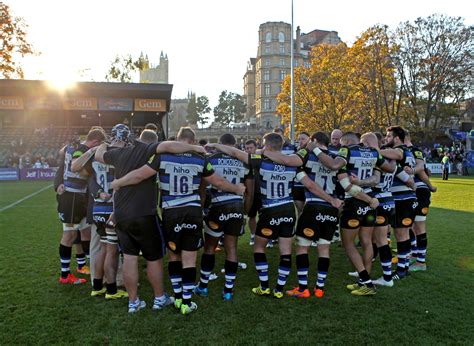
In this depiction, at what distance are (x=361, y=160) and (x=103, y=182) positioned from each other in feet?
11.1

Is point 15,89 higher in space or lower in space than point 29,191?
higher

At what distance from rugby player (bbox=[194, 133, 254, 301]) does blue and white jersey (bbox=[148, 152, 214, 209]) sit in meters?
0.47

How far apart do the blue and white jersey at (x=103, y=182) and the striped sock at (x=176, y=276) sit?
3.44 ft

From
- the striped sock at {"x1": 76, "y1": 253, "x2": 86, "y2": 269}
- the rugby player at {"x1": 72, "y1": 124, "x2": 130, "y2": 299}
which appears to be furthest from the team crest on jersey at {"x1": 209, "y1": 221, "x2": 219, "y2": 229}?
the striped sock at {"x1": 76, "y1": 253, "x2": 86, "y2": 269}

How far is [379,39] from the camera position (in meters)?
34.1

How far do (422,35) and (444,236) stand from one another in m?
31.0

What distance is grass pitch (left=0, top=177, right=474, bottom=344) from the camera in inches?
162

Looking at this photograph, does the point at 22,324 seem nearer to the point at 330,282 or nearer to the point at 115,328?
the point at 115,328

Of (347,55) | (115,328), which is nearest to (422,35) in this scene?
(347,55)

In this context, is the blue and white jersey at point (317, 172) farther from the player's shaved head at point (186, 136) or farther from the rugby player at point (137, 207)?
the rugby player at point (137, 207)

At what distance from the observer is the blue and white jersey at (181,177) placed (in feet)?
14.7

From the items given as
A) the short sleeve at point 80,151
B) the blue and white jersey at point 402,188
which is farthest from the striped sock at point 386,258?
the short sleeve at point 80,151

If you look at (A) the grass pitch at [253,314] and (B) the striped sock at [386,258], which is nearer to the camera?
(A) the grass pitch at [253,314]

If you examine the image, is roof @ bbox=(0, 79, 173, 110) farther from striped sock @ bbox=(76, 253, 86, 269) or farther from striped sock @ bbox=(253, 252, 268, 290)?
striped sock @ bbox=(253, 252, 268, 290)
